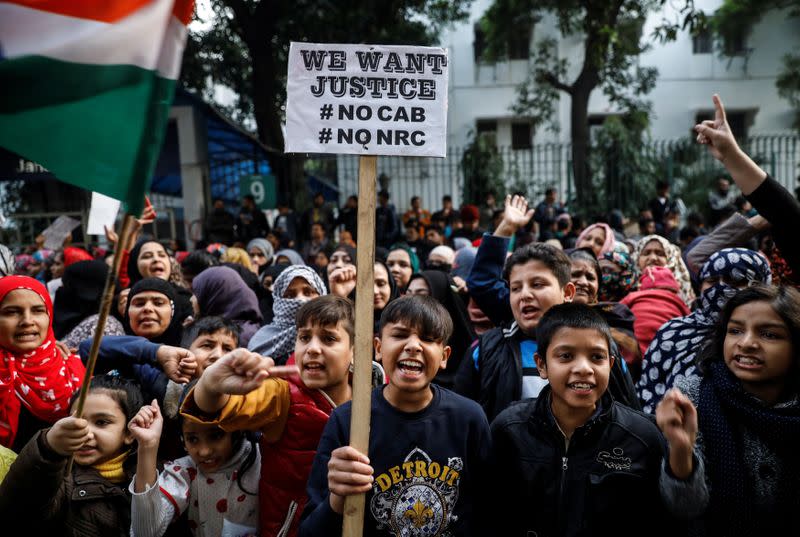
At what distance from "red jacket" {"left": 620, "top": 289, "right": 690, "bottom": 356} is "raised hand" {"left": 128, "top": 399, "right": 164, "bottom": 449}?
2434 mm

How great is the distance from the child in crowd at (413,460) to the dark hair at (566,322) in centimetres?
36

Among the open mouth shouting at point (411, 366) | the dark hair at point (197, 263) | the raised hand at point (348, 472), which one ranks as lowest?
the raised hand at point (348, 472)

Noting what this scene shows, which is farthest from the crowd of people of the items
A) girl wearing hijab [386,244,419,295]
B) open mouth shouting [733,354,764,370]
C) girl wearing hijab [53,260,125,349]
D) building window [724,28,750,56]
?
building window [724,28,750,56]

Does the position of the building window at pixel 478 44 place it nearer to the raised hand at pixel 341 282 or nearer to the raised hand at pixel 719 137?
the raised hand at pixel 341 282

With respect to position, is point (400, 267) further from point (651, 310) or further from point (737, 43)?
point (737, 43)

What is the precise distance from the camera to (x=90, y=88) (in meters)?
2.01

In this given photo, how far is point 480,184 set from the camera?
16.8 meters

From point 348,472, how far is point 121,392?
118 cm

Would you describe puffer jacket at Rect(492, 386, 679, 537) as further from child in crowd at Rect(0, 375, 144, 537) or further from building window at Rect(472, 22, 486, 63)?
building window at Rect(472, 22, 486, 63)

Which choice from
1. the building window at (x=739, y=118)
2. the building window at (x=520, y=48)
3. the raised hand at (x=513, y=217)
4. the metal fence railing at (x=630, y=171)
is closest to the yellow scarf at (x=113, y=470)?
the raised hand at (x=513, y=217)

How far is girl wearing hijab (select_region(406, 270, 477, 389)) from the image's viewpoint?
170 inches

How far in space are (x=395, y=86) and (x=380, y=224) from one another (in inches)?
396

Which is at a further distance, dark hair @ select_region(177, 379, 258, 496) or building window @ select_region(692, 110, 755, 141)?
building window @ select_region(692, 110, 755, 141)

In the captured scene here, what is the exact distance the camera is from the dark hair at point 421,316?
2471 mm
